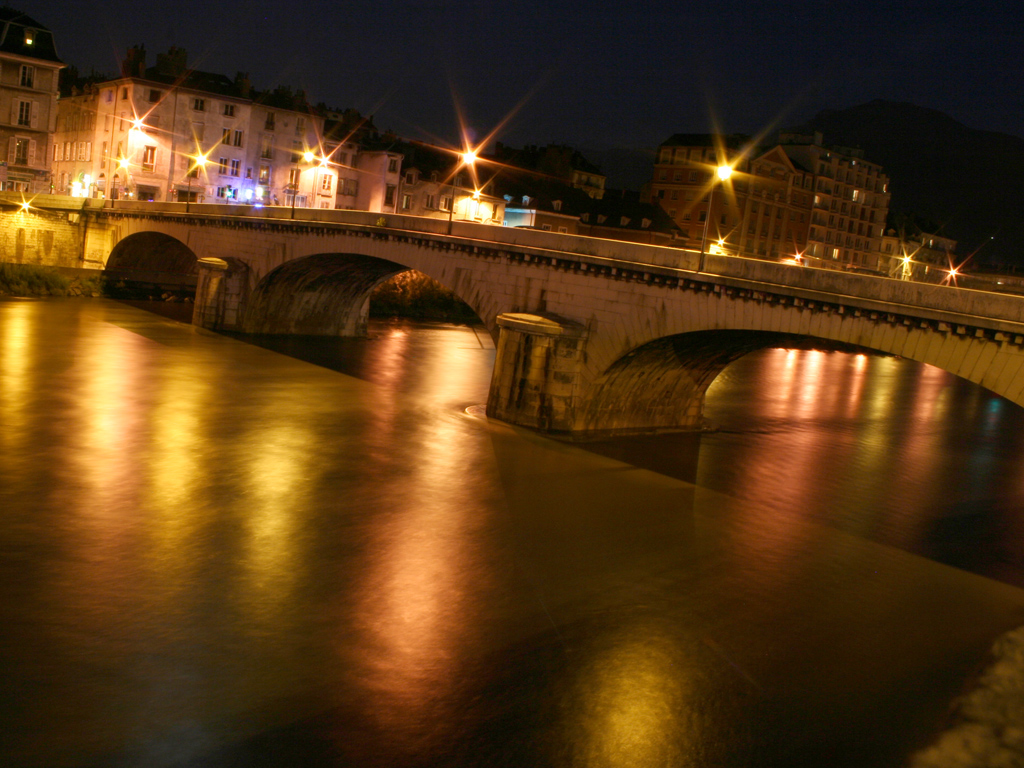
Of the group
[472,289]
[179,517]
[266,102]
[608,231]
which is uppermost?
[266,102]

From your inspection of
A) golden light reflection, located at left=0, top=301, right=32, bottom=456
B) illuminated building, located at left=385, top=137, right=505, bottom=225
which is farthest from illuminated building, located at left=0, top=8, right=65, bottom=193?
illuminated building, located at left=385, top=137, right=505, bottom=225

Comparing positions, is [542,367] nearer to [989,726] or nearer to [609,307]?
[609,307]

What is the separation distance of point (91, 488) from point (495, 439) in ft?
29.2

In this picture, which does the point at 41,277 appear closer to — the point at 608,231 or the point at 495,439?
the point at 495,439

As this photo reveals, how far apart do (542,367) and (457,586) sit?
993cm

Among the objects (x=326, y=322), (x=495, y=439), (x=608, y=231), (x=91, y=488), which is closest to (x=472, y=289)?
(x=495, y=439)

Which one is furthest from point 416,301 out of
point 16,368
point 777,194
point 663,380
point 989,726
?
point 989,726

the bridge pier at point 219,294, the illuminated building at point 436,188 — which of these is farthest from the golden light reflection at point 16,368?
the illuminated building at point 436,188

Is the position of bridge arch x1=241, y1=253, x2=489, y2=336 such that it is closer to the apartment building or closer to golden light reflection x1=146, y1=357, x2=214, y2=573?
golden light reflection x1=146, y1=357, x2=214, y2=573

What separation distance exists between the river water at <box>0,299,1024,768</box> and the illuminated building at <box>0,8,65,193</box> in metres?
31.7

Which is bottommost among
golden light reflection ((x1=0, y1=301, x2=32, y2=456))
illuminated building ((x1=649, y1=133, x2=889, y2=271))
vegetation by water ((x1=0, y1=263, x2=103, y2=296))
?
golden light reflection ((x1=0, y1=301, x2=32, y2=456))

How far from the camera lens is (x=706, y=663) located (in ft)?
38.3

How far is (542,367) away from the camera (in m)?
22.7

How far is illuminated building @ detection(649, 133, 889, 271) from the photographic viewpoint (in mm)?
73312
